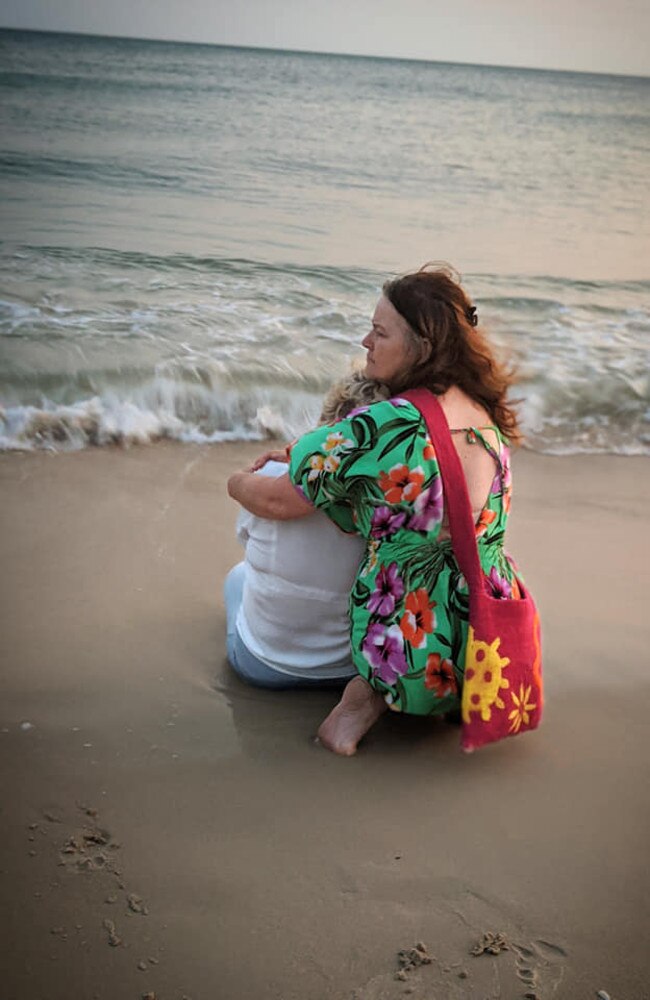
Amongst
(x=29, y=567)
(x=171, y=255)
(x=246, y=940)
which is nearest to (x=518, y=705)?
(x=246, y=940)

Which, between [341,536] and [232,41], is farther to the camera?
[232,41]

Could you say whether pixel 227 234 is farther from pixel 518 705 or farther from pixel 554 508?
pixel 518 705

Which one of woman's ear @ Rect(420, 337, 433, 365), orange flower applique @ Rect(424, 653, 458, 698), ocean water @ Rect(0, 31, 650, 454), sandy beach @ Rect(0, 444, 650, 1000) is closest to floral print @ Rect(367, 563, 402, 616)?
orange flower applique @ Rect(424, 653, 458, 698)

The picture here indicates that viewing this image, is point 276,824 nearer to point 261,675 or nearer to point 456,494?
point 261,675

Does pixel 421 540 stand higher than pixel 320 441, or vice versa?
pixel 320 441

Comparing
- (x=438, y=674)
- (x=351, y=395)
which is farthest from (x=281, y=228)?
(x=438, y=674)

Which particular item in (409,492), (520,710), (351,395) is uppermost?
(351,395)

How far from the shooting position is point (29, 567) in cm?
326

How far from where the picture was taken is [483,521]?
7.75 ft

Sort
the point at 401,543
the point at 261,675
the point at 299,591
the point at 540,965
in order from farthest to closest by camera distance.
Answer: the point at 261,675 → the point at 299,591 → the point at 401,543 → the point at 540,965

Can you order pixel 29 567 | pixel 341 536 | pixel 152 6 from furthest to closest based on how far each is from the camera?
pixel 152 6
pixel 29 567
pixel 341 536

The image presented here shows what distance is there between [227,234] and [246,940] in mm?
5656

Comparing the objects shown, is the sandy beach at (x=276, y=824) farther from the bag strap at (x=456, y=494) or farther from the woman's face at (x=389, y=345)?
the woman's face at (x=389, y=345)

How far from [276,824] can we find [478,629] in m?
0.53
